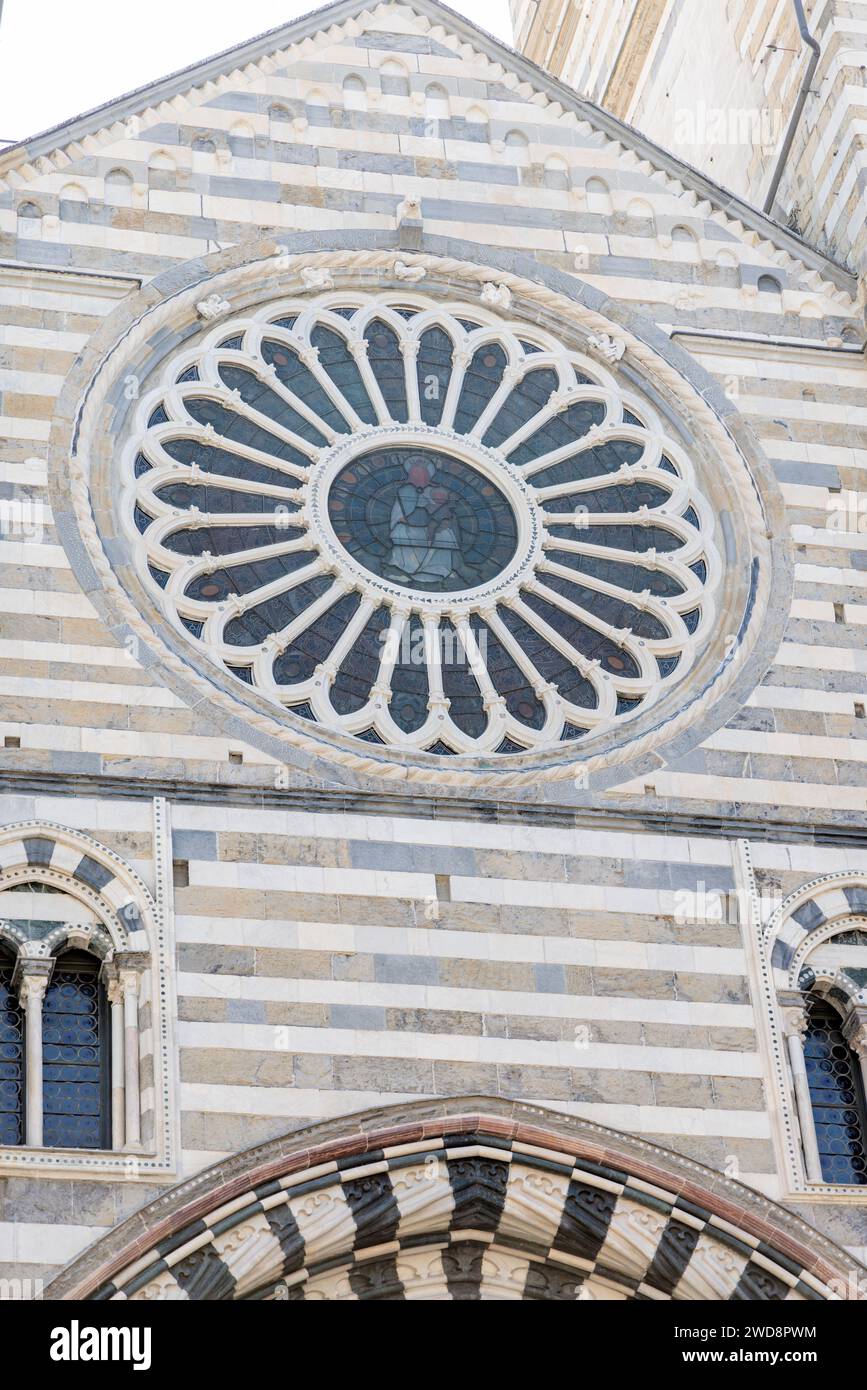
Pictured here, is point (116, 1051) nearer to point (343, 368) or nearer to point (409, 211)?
point (343, 368)

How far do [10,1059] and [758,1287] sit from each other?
4.28 meters

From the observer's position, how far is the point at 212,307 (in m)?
20.8

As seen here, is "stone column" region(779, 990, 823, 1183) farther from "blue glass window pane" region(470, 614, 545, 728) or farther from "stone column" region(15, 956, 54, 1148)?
"stone column" region(15, 956, 54, 1148)

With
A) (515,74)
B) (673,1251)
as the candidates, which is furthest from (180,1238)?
(515,74)

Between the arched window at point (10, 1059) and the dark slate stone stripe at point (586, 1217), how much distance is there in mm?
3015

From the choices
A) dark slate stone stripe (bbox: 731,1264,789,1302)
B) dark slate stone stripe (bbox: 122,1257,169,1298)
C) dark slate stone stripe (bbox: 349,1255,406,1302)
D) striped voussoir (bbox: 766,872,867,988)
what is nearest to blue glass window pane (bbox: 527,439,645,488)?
striped voussoir (bbox: 766,872,867,988)

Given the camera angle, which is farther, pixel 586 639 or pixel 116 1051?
pixel 586 639

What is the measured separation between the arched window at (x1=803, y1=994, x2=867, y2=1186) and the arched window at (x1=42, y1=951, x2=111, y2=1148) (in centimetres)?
408

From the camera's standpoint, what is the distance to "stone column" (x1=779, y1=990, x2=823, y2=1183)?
17.8m

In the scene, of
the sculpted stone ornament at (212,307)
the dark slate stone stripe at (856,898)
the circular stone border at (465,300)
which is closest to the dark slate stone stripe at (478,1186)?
the circular stone border at (465,300)

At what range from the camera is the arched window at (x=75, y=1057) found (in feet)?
57.1

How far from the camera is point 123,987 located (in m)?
17.6

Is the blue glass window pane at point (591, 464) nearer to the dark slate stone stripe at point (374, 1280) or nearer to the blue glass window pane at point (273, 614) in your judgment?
the blue glass window pane at point (273, 614)
